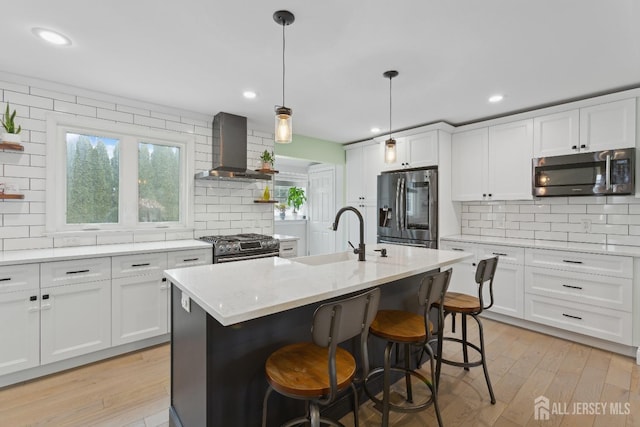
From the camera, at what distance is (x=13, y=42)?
83.5 inches

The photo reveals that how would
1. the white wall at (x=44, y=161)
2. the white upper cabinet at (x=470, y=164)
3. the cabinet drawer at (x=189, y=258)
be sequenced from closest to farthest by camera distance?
1. the white wall at (x=44, y=161)
2. the cabinet drawer at (x=189, y=258)
3. the white upper cabinet at (x=470, y=164)

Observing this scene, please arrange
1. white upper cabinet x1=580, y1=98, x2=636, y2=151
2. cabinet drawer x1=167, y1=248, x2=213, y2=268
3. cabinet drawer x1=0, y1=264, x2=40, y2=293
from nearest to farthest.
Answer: cabinet drawer x1=0, y1=264, x2=40, y2=293
white upper cabinet x1=580, y1=98, x2=636, y2=151
cabinet drawer x1=167, y1=248, x2=213, y2=268

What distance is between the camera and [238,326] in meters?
1.44

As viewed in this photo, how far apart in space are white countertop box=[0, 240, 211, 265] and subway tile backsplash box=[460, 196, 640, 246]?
11.8 ft

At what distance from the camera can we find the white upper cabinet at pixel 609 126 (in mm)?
2875

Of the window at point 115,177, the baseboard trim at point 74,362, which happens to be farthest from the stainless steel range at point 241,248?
the baseboard trim at point 74,362

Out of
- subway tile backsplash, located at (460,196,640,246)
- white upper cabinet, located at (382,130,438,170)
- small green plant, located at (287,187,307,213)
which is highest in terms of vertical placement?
white upper cabinet, located at (382,130,438,170)

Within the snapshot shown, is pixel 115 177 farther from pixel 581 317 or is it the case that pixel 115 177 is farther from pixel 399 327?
pixel 581 317

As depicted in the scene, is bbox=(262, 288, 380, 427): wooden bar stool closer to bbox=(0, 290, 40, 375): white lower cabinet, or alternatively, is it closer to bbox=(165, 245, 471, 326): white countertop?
bbox=(165, 245, 471, 326): white countertop

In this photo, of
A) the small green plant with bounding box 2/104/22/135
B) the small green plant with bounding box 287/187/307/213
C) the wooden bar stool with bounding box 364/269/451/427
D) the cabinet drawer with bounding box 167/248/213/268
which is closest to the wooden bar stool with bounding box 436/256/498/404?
the wooden bar stool with bounding box 364/269/451/427

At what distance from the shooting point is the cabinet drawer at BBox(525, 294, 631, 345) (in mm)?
2730

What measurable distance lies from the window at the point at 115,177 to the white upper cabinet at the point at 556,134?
4087 mm

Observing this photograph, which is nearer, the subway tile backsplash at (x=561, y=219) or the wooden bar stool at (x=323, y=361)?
the wooden bar stool at (x=323, y=361)

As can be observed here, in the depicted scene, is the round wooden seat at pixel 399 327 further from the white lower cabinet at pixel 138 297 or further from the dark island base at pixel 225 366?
the white lower cabinet at pixel 138 297
